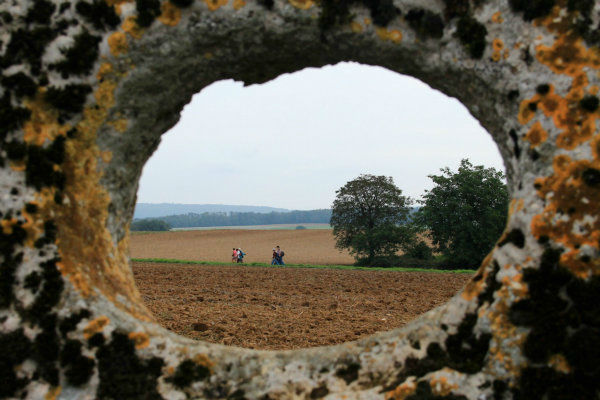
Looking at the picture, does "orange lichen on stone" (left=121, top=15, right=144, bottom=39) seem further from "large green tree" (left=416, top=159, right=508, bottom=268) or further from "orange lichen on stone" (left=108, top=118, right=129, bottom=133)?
"large green tree" (left=416, top=159, right=508, bottom=268)

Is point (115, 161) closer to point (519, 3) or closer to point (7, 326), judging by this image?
point (7, 326)

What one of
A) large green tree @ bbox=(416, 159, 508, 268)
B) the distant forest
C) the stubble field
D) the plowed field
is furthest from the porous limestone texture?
the distant forest

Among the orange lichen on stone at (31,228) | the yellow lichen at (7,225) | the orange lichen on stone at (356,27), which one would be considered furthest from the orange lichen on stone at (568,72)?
the yellow lichen at (7,225)

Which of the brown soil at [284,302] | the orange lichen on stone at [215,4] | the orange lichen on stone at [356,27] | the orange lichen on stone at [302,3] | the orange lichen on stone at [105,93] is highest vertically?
the orange lichen on stone at [302,3]

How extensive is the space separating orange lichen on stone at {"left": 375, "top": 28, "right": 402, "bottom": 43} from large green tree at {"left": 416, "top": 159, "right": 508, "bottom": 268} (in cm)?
2852

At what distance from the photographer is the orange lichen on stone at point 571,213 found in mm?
2111

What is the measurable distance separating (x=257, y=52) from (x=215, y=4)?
1.25ft

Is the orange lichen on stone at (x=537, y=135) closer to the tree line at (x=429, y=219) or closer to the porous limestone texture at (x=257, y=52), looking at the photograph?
the porous limestone texture at (x=257, y=52)

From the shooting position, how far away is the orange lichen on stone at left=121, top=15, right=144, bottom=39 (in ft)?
8.12

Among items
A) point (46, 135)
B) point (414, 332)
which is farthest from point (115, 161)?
point (414, 332)

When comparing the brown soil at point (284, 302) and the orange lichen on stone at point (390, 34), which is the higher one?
the orange lichen on stone at point (390, 34)

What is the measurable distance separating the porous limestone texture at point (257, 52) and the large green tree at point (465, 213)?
2837 centimetres

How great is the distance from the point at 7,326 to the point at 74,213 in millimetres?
700

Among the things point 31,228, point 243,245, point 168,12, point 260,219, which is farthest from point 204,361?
point 260,219
